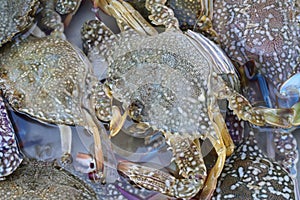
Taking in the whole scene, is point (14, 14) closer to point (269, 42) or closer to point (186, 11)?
point (186, 11)

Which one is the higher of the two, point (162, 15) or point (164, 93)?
point (162, 15)

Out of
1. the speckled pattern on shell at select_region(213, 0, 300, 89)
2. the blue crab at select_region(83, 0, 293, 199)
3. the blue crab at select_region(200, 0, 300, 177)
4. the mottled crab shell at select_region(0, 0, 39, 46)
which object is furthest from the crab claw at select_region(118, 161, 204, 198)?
the mottled crab shell at select_region(0, 0, 39, 46)

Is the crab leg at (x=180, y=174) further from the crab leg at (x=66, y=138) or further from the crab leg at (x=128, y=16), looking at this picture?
the crab leg at (x=128, y=16)

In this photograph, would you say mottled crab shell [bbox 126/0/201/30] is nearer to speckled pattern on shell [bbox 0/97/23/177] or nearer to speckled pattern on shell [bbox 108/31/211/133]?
speckled pattern on shell [bbox 108/31/211/133]

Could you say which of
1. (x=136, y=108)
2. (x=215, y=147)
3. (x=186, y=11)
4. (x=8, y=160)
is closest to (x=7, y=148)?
(x=8, y=160)

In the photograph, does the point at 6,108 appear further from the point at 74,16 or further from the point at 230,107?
the point at 230,107

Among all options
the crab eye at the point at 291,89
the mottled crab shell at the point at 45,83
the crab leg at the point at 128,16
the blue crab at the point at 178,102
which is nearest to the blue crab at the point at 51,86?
the mottled crab shell at the point at 45,83
